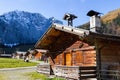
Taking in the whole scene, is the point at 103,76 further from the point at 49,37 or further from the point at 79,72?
the point at 49,37

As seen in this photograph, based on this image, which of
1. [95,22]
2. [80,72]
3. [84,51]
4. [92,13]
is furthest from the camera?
[92,13]

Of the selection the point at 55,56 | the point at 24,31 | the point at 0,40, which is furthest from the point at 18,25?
the point at 55,56

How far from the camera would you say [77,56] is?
2211 cm

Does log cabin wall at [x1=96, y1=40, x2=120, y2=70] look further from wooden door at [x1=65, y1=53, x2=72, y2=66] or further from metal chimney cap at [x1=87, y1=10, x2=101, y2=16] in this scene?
wooden door at [x1=65, y1=53, x2=72, y2=66]

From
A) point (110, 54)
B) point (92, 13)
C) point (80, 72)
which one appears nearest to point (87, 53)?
point (110, 54)

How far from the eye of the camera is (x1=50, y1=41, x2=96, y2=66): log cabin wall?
2022 centimetres

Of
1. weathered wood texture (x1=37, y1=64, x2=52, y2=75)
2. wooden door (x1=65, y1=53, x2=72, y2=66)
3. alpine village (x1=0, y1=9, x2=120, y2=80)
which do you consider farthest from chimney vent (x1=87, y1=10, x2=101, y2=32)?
weathered wood texture (x1=37, y1=64, x2=52, y2=75)

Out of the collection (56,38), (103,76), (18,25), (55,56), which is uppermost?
(18,25)

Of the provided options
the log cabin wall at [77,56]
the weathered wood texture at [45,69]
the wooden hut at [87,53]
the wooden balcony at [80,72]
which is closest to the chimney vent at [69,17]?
the wooden hut at [87,53]

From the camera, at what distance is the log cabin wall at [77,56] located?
20219 mm

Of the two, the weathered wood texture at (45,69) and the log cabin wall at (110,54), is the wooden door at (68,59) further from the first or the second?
the log cabin wall at (110,54)

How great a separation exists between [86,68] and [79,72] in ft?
2.33

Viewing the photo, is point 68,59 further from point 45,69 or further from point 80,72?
point 80,72

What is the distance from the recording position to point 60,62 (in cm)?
2541
